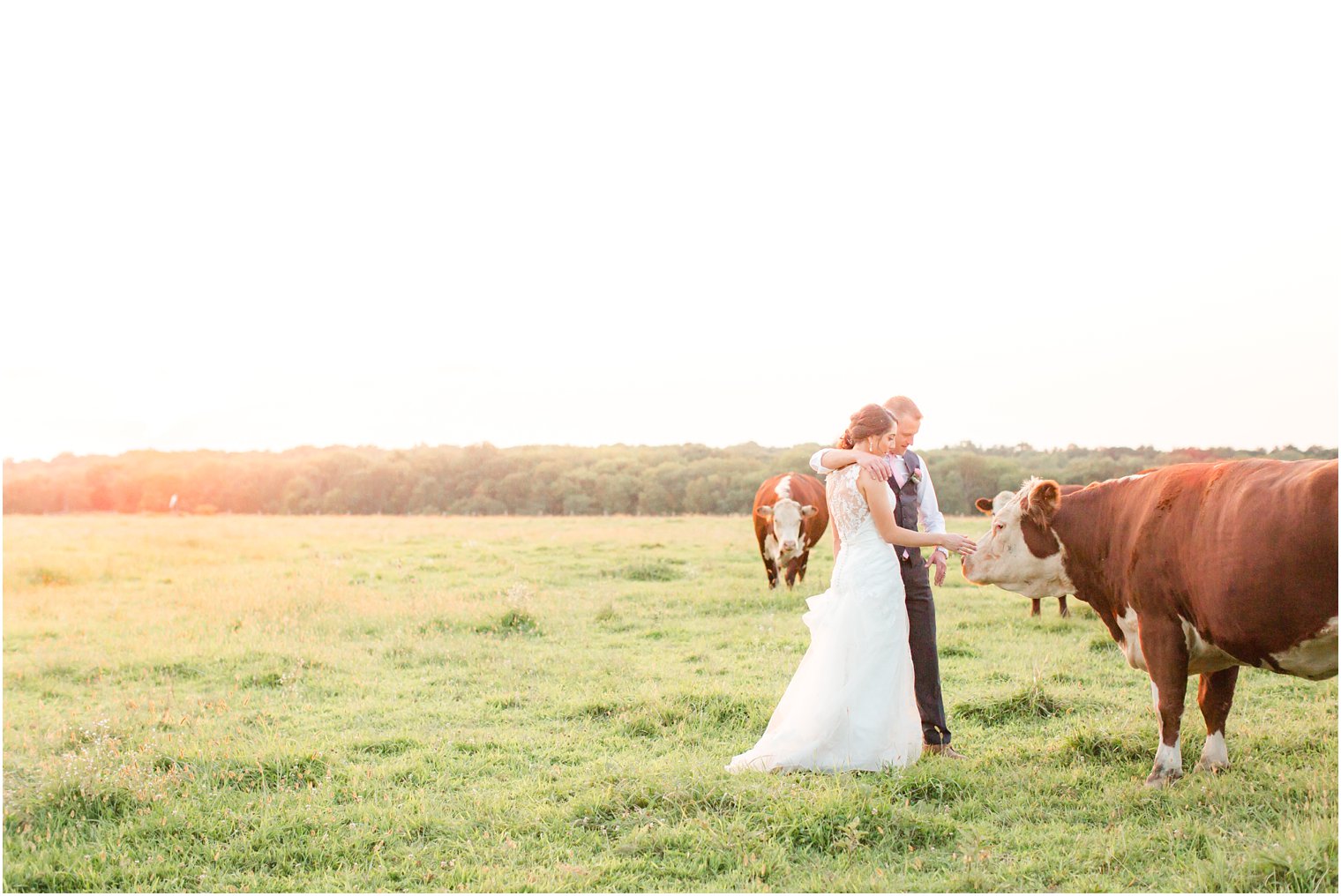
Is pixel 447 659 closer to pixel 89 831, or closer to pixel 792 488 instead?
pixel 89 831

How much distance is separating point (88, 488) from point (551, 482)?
2443 cm

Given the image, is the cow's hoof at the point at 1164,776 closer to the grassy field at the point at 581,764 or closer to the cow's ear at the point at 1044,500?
the grassy field at the point at 581,764

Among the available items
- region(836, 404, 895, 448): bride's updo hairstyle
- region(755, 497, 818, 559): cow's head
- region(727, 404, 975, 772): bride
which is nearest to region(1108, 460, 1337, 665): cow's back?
region(727, 404, 975, 772): bride

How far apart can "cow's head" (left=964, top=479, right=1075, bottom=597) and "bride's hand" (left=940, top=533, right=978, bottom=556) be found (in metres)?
0.05

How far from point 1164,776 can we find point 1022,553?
5.35 ft

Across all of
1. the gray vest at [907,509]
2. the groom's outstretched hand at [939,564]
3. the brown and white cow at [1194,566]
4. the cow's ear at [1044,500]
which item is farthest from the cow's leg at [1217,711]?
the gray vest at [907,509]

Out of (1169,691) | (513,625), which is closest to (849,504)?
(1169,691)

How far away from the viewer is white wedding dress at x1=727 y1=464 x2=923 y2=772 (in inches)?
250

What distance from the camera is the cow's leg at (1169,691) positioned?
604 cm

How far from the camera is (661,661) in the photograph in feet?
34.6

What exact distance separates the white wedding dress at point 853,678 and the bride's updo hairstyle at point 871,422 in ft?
0.77

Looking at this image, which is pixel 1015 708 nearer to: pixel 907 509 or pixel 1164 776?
pixel 1164 776

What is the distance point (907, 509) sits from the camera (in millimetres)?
6980

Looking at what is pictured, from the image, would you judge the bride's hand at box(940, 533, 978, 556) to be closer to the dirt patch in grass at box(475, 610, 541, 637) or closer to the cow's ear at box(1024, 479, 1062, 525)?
the cow's ear at box(1024, 479, 1062, 525)
